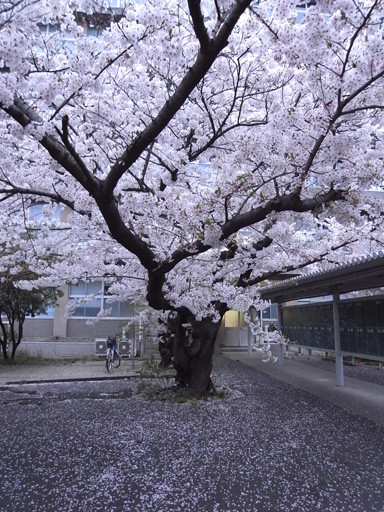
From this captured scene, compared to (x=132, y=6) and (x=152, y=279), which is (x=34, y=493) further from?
(x=132, y=6)

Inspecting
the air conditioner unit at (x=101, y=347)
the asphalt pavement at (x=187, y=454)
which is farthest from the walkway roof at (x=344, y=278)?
the air conditioner unit at (x=101, y=347)

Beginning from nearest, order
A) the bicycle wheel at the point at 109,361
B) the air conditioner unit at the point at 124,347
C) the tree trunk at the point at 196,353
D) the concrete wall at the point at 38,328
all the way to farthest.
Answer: the tree trunk at the point at 196,353
the bicycle wheel at the point at 109,361
the air conditioner unit at the point at 124,347
the concrete wall at the point at 38,328

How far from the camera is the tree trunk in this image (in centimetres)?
773

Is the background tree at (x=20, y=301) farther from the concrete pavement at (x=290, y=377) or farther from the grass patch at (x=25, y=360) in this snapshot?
the concrete pavement at (x=290, y=377)

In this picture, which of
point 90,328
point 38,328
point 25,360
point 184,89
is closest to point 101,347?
point 25,360

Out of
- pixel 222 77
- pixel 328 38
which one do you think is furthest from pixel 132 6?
pixel 328 38

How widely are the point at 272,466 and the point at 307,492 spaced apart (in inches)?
25.5

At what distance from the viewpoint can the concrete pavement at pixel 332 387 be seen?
7.09 metres

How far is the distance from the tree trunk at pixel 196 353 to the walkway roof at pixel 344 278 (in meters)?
2.56

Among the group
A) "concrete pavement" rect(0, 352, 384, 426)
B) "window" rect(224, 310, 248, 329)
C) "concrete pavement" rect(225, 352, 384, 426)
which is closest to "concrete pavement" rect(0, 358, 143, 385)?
"concrete pavement" rect(0, 352, 384, 426)

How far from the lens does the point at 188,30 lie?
5.16 m

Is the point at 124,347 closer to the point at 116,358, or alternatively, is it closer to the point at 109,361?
the point at 116,358

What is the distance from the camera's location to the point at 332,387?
361 inches

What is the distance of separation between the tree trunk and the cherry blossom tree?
2cm
